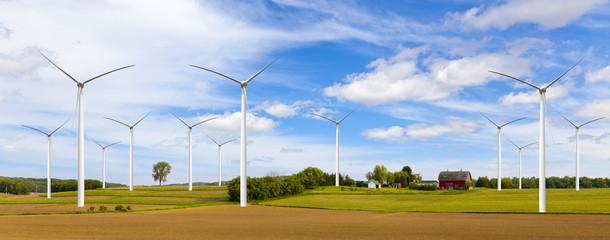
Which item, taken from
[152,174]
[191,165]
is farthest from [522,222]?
[152,174]

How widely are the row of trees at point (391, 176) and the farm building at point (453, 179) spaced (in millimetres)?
9999

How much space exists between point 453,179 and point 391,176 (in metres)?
21.1

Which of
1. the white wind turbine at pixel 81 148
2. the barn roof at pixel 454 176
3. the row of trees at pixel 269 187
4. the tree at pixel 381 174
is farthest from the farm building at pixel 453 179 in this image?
the white wind turbine at pixel 81 148

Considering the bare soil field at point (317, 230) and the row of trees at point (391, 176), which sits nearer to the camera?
the bare soil field at point (317, 230)

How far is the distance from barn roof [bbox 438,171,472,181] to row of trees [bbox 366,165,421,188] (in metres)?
10.0

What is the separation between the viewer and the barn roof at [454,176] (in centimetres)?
17050

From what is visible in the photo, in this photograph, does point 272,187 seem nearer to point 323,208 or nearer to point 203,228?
point 323,208

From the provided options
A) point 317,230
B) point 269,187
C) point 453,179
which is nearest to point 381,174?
point 453,179

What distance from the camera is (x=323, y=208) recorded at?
215 feet

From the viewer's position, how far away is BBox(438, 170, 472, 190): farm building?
16975cm

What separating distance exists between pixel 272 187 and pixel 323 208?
21.0 metres

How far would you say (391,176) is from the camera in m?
172

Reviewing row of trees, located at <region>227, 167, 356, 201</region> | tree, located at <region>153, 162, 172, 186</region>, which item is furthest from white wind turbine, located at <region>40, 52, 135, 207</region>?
tree, located at <region>153, 162, 172, 186</region>

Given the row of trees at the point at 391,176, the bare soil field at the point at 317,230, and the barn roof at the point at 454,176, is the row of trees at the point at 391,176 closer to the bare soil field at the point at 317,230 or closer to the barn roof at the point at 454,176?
the barn roof at the point at 454,176
